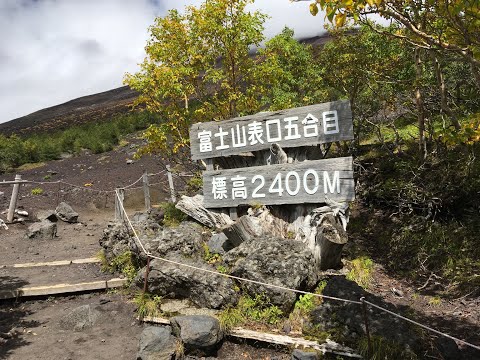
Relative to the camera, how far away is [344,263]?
742cm

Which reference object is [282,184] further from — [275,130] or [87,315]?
[87,315]

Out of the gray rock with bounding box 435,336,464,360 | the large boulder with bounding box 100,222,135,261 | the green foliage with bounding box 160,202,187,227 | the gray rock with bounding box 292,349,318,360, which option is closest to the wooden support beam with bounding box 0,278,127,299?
the large boulder with bounding box 100,222,135,261

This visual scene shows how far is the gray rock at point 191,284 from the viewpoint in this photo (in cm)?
589

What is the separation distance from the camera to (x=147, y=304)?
237 inches

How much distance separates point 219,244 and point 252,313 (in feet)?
7.40

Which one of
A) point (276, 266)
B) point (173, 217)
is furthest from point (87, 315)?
point (173, 217)

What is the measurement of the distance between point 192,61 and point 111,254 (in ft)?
16.5

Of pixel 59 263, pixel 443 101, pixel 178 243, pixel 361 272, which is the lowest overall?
pixel 361 272

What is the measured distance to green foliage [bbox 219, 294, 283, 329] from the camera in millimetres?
5551

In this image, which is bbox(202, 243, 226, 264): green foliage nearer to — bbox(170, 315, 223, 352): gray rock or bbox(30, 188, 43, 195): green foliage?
bbox(170, 315, 223, 352): gray rock

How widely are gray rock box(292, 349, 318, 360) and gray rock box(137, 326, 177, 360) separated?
4.98 feet

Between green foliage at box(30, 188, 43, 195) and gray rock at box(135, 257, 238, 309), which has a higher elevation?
green foliage at box(30, 188, 43, 195)

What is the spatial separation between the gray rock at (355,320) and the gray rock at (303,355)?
581 millimetres

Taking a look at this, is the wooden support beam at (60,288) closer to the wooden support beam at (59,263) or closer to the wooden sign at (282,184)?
the wooden support beam at (59,263)
